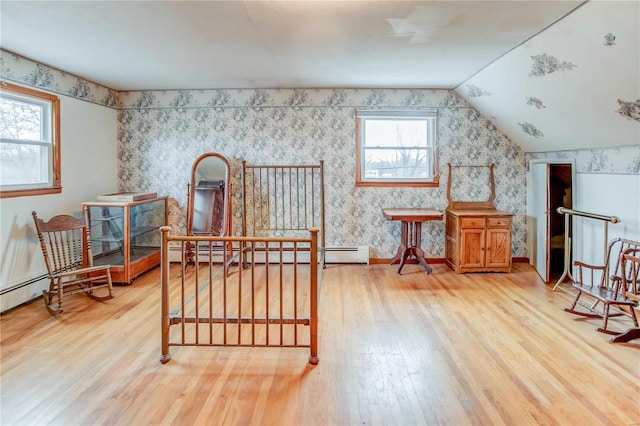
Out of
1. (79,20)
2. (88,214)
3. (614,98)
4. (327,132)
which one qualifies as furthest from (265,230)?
(614,98)

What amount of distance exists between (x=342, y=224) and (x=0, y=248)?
12.2 feet

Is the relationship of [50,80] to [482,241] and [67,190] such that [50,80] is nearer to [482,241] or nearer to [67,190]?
[67,190]

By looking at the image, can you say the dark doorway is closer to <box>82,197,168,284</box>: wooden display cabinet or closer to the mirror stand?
the mirror stand

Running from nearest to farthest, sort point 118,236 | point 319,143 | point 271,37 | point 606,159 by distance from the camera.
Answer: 1. point 271,37
2. point 606,159
3. point 118,236
4. point 319,143

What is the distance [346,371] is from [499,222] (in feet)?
10.5

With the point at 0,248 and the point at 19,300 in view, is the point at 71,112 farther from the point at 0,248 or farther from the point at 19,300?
the point at 19,300

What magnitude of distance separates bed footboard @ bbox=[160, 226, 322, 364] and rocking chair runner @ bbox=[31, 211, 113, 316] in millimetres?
806

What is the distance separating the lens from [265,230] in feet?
17.5

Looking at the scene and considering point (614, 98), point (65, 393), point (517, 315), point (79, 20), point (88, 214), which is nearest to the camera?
point (65, 393)

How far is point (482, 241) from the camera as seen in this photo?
188 inches

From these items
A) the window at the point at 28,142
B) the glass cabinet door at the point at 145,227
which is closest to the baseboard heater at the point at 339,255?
the glass cabinet door at the point at 145,227

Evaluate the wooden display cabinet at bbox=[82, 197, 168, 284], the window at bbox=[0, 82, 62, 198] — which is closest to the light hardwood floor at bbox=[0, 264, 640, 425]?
the wooden display cabinet at bbox=[82, 197, 168, 284]

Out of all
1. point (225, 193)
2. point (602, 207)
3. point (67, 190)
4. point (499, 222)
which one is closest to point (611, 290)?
point (602, 207)

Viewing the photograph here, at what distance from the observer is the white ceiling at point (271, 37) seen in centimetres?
263
